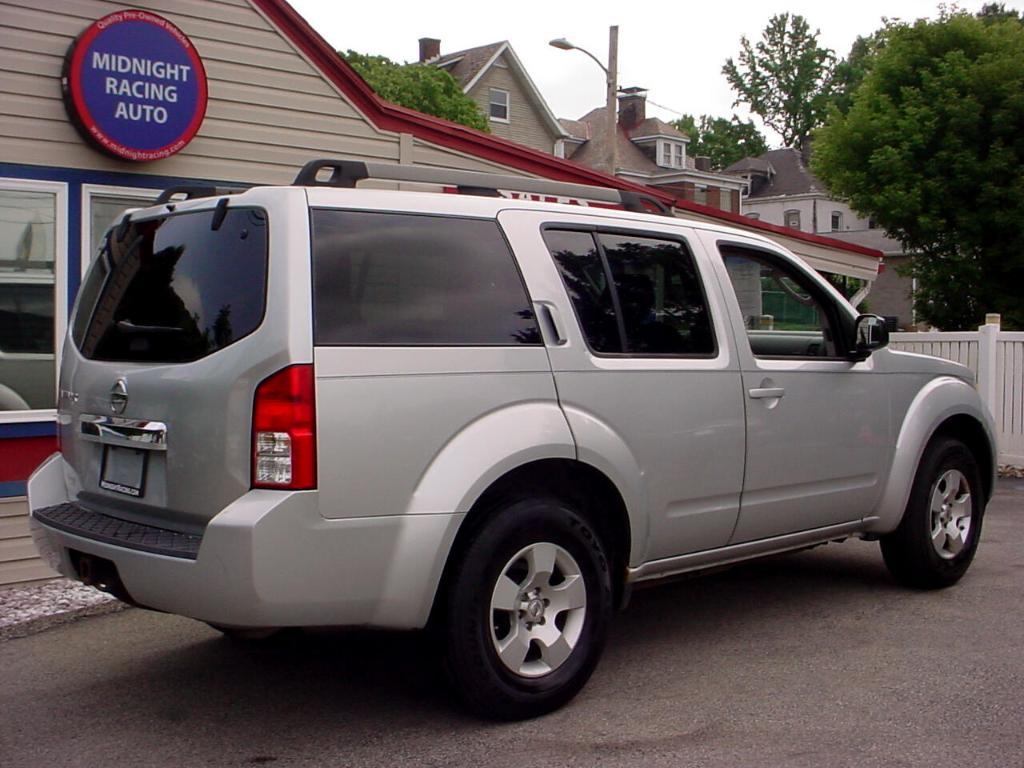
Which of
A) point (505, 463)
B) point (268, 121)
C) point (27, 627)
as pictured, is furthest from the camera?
point (268, 121)

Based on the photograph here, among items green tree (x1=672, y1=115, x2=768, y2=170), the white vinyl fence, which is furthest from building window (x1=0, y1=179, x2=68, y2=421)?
green tree (x1=672, y1=115, x2=768, y2=170)

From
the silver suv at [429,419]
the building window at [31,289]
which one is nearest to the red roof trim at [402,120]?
the building window at [31,289]

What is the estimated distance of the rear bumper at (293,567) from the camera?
12.9 feet

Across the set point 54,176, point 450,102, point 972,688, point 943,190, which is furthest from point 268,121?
point 450,102

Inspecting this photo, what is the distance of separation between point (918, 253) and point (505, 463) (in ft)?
62.5

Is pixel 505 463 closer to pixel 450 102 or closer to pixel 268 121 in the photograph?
pixel 268 121

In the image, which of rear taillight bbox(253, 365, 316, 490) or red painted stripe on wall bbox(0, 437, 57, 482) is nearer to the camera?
rear taillight bbox(253, 365, 316, 490)

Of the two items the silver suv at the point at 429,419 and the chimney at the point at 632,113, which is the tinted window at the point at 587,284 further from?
the chimney at the point at 632,113

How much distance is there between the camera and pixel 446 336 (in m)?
4.45

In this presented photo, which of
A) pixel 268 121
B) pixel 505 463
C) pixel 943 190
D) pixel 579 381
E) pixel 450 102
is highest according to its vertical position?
pixel 450 102

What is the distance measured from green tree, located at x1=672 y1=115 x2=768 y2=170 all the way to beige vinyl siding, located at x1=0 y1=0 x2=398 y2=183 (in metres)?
71.7

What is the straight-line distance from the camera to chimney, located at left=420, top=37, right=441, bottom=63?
155ft

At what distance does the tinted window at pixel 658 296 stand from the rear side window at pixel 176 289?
1621 mm

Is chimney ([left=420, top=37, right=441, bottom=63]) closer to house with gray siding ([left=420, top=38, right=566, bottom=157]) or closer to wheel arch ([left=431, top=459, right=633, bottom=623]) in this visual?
house with gray siding ([left=420, top=38, right=566, bottom=157])
